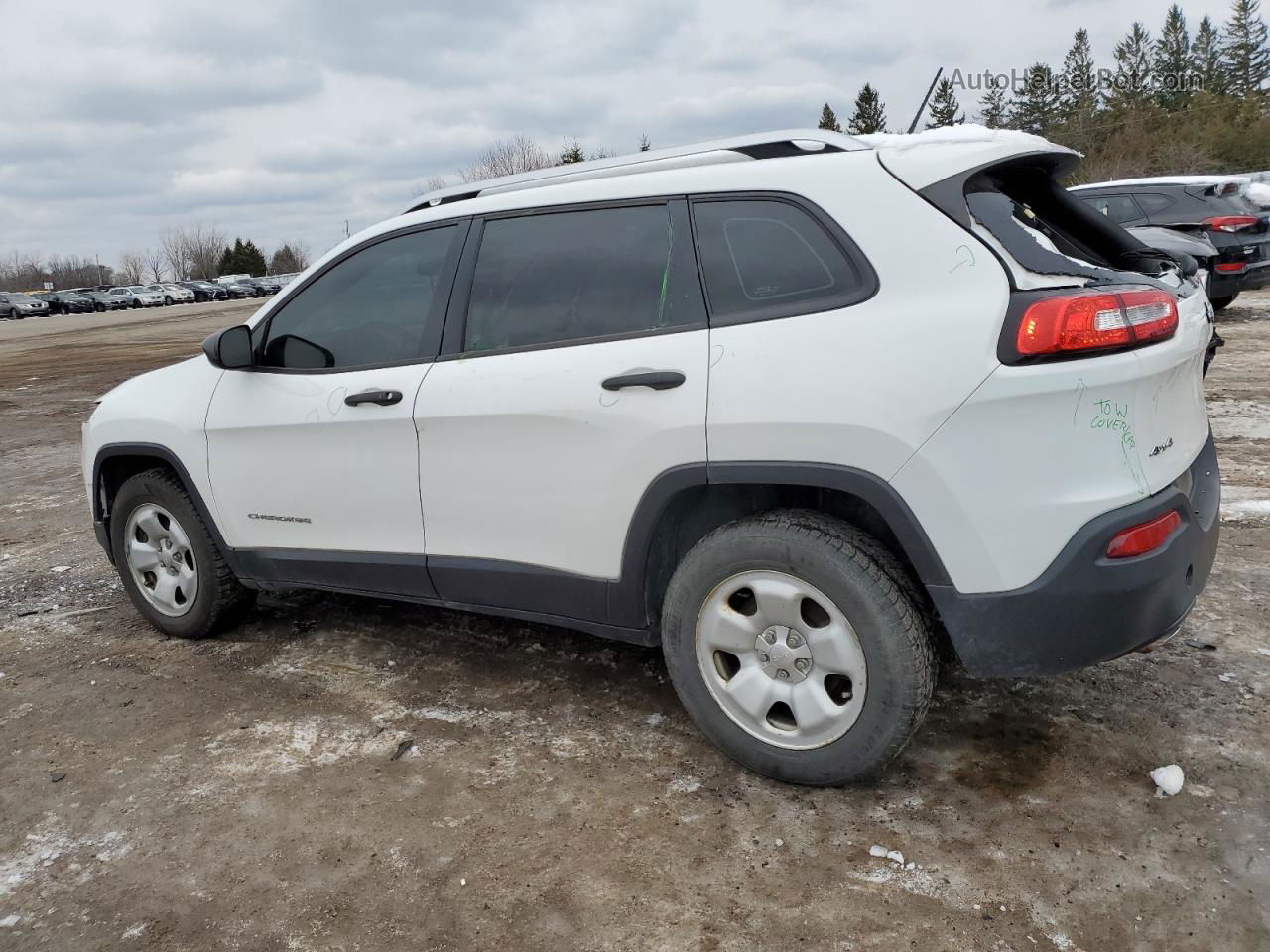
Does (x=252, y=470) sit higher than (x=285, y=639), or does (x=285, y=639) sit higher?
(x=252, y=470)

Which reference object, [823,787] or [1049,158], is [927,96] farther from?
[823,787]

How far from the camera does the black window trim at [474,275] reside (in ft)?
9.93

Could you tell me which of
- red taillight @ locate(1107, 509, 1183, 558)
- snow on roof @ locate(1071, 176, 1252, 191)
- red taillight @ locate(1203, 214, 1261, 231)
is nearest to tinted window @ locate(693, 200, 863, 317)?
red taillight @ locate(1107, 509, 1183, 558)

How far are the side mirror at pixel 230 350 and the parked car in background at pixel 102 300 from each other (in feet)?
208

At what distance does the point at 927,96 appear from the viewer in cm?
385

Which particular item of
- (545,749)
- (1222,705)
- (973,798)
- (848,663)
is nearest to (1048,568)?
(848,663)

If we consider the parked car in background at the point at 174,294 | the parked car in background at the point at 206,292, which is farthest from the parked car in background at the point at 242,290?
the parked car in background at the point at 174,294

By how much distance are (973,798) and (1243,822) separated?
2.20ft

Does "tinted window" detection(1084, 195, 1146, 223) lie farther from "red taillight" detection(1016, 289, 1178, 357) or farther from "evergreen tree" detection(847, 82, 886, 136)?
"evergreen tree" detection(847, 82, 886, 136)

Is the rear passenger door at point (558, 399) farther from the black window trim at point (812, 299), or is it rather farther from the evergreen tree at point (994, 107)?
the evergreen tree at point (994, 107)

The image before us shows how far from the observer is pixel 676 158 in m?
3.20

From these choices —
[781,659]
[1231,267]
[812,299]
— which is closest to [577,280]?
[812,299]

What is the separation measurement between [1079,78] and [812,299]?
83570mm

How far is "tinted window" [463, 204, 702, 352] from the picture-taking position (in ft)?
10.0
